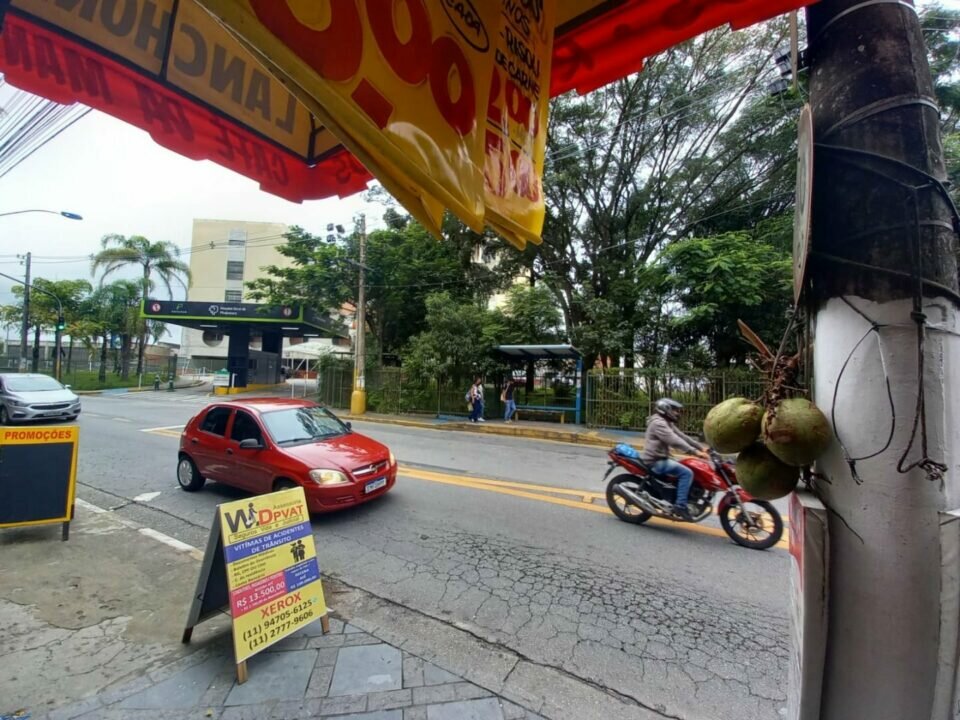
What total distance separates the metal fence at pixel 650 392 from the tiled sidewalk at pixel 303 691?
11873 millimetres

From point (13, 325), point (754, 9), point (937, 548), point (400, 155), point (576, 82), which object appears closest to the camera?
point (937, 548)

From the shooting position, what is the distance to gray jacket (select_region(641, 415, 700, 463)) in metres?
5.40

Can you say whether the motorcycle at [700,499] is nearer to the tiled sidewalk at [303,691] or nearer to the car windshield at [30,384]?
the tiled sidewalk at [303,691]

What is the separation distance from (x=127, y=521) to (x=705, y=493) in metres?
6.93

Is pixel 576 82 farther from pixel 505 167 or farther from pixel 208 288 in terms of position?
pixel 208 288

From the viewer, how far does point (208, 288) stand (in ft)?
157

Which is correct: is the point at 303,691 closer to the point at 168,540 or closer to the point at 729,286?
the point at 168,540

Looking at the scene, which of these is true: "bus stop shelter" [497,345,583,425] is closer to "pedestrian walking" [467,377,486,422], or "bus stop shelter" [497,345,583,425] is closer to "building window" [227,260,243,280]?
"pedestrian walking" [467,377,486,422]

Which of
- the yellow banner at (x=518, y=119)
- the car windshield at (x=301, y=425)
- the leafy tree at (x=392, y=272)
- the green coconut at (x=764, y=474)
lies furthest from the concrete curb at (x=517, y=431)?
the green coconut at (x=764, y=474)

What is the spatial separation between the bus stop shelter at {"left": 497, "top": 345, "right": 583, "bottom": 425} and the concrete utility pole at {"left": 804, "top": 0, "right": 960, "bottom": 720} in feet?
45.3

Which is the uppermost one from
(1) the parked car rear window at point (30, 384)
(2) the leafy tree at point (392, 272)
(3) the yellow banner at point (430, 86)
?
(2) the leafy tree at point (392, 272)

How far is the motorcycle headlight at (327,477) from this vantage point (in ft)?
17.8

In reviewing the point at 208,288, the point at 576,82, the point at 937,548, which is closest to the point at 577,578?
the point at 937,548

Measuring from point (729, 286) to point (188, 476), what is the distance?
1263 centimetres
